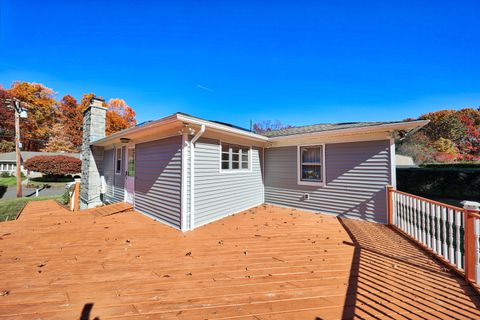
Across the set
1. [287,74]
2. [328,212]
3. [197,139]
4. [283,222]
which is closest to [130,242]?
[197,139]

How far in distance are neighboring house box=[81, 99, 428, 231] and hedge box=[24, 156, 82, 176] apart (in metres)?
15.7

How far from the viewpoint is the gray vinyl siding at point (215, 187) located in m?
4.76

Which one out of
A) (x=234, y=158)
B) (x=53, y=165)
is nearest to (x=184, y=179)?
(x=234, y=158)

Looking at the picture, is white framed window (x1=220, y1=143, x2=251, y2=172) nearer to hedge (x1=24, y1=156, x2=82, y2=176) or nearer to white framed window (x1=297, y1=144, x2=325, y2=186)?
white framed window (x1=297, y1=144, x2=325, y2=186)

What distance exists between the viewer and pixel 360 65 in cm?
986

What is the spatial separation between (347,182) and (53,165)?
24.5 meters

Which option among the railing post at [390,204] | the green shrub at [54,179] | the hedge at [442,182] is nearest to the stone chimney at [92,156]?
the railing post at [390,204]

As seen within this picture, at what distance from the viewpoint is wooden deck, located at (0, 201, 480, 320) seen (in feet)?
6.44

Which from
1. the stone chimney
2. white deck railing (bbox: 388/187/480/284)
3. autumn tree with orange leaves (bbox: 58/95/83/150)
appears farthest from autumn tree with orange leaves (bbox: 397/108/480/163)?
autumn tree with orange leaves (bbox: 58/95/83/150)

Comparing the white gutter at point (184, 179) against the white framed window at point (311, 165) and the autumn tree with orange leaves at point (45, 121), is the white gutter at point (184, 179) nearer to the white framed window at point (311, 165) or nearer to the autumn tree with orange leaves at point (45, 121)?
the white framed window at point (311, 165)

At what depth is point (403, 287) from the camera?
7.64 feet

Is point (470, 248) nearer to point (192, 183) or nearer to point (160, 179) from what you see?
point (192, 183)

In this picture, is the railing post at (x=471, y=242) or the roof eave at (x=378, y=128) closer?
the railing post at (x=471, y=242)

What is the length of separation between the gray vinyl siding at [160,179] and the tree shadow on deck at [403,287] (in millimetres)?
3655
